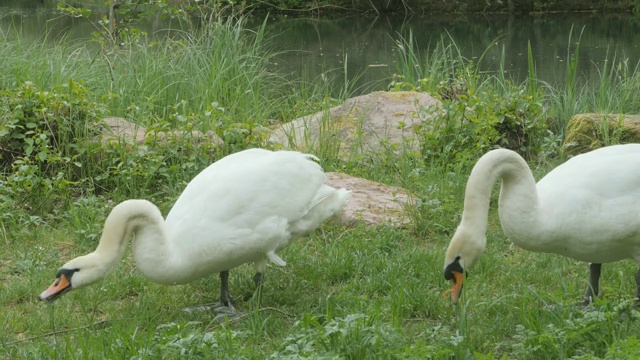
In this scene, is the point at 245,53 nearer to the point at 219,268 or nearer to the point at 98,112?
the point at 98,112

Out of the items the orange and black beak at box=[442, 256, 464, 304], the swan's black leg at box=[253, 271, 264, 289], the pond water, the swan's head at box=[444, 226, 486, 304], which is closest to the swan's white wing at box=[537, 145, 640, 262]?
the swan's head at box=[444, 226, 486, 304]

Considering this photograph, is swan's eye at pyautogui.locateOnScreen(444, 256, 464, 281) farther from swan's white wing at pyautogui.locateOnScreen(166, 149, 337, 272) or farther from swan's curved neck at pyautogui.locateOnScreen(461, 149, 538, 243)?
swan's white wing at pyautogui.locateOnScreen(166, 149, 337, 272)

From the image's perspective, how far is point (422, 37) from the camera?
81.7 feet

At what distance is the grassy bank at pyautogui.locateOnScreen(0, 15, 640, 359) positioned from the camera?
3.80m

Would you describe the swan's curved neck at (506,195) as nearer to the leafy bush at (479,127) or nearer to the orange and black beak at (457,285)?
the orange and black beak at (457,285)

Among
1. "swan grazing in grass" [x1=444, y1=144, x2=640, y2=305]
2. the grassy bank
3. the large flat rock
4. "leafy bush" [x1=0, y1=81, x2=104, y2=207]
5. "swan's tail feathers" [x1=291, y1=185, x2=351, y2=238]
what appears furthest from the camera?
the large flat rock

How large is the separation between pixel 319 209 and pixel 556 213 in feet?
4.78

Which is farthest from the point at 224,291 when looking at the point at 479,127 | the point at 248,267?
the point at 479,127

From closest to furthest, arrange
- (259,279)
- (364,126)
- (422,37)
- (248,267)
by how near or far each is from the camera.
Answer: (259,279), (248,267), (364,126), (422,37)

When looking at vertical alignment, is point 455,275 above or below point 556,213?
below

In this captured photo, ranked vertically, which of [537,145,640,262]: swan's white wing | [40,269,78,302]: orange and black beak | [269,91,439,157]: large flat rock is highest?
[537,145,640,262]: swan's white wing

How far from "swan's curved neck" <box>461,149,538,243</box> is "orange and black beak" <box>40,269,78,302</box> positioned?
1871mm

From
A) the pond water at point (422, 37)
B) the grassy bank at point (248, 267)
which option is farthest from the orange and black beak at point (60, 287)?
the pond water at point (422, 37)

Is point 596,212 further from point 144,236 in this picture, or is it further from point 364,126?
point 364,126
